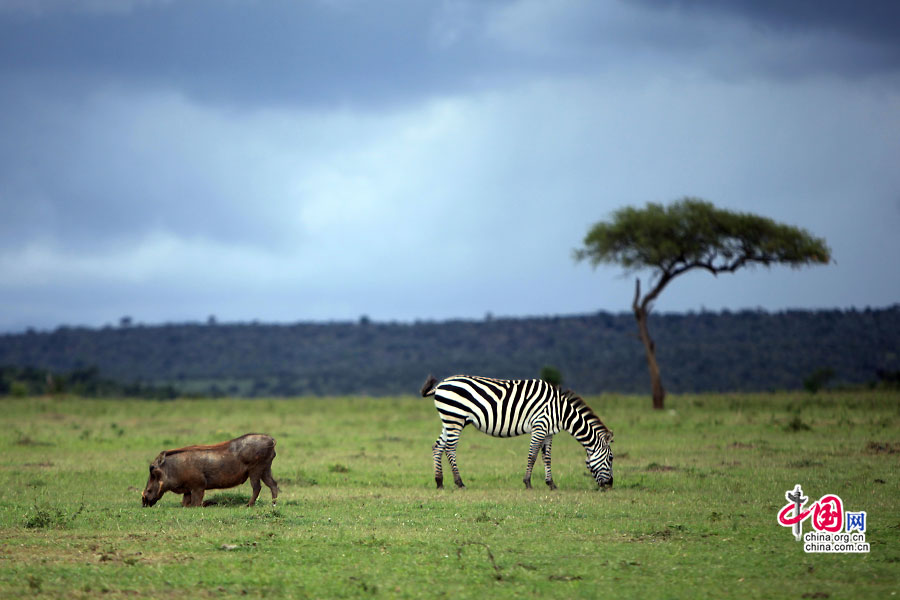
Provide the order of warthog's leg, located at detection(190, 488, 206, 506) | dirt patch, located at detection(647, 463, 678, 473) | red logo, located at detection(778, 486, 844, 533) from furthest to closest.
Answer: dirt patch, located at detection(647, 463, 678, 473) < warthog's leg, located at detection(190, 488, 206, 506) < red logo, located at detection(778, 486, 844, 533)

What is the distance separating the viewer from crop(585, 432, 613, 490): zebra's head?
15.9m

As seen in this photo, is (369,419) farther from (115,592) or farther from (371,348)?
(371,348)

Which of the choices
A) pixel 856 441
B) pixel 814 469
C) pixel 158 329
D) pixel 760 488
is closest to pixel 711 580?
pixel 760 488

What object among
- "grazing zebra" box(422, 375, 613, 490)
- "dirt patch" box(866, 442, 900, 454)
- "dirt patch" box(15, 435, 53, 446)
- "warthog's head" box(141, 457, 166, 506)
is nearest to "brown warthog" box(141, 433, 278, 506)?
"warthog's head" box(141, 457, 166, 506)

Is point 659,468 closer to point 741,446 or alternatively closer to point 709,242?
point 741,446

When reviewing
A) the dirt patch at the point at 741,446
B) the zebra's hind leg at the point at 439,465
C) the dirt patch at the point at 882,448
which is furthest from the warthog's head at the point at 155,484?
the dirt patch at the point at 882,448

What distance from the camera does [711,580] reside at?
9039mm

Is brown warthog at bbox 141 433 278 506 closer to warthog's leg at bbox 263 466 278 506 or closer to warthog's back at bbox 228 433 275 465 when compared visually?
warthog's back at bbox 228 433 275 465

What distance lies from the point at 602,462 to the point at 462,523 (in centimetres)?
457

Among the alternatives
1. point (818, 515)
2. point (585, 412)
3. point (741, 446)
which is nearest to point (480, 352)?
point (741, 446)

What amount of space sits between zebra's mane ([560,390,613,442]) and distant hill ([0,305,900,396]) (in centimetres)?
3433

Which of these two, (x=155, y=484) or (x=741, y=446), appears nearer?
(x=155, y=484)

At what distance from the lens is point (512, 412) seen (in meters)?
16.6

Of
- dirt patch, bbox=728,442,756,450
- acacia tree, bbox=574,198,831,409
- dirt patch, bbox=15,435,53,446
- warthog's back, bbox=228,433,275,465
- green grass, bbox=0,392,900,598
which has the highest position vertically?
acacia tree, bbox=574,198,831,409
